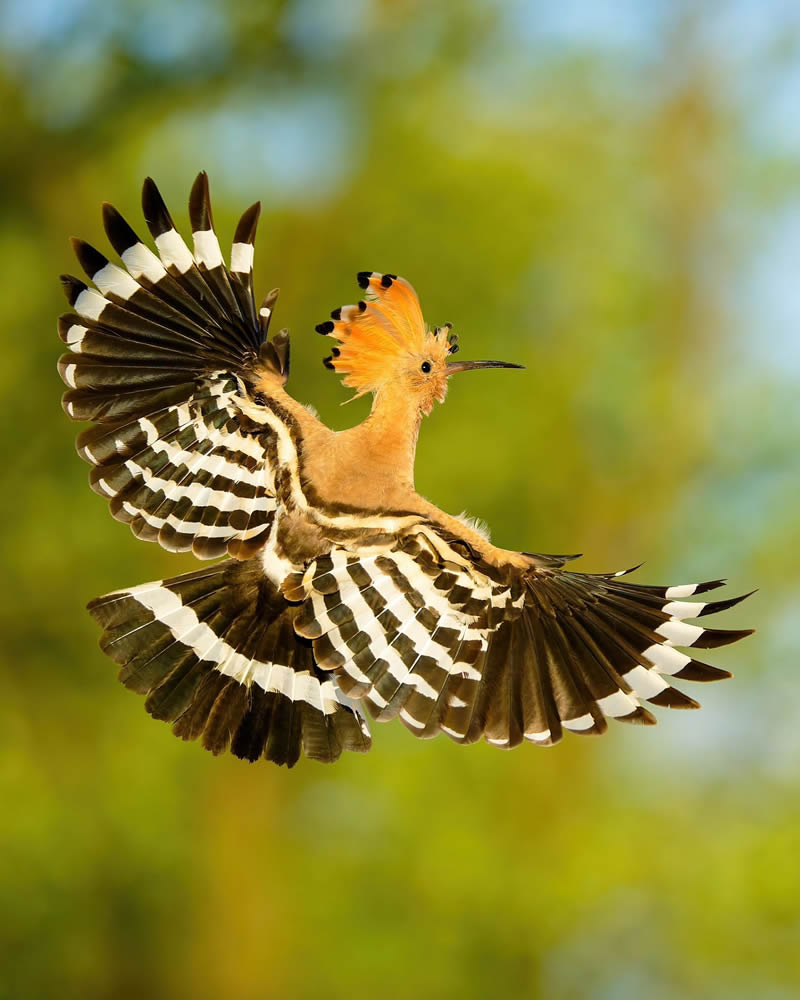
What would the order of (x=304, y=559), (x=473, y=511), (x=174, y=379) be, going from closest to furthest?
1. (x=304, y=559)
2. (x=174, y=379)
3. (x=473, y=511)

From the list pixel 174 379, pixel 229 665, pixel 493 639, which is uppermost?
pixel 174 379

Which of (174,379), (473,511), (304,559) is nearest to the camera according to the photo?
(304,559)

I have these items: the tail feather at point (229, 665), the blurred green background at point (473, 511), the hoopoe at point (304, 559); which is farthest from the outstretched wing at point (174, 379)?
the blurred green background at point (473, 511)

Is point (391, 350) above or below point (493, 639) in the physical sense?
above

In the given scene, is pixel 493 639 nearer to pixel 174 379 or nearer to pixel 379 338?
pixel 379 338

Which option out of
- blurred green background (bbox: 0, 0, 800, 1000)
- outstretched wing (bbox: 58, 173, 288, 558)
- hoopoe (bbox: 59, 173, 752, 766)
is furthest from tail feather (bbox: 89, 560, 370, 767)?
blurred green background (bbox: 0, 0, 800, 1000)

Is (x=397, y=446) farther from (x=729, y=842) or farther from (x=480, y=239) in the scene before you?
(x=729, y=842)

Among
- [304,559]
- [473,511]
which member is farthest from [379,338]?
[473,511]

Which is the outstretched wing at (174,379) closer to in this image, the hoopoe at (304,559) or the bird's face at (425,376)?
the hoopoe at (304,559)
